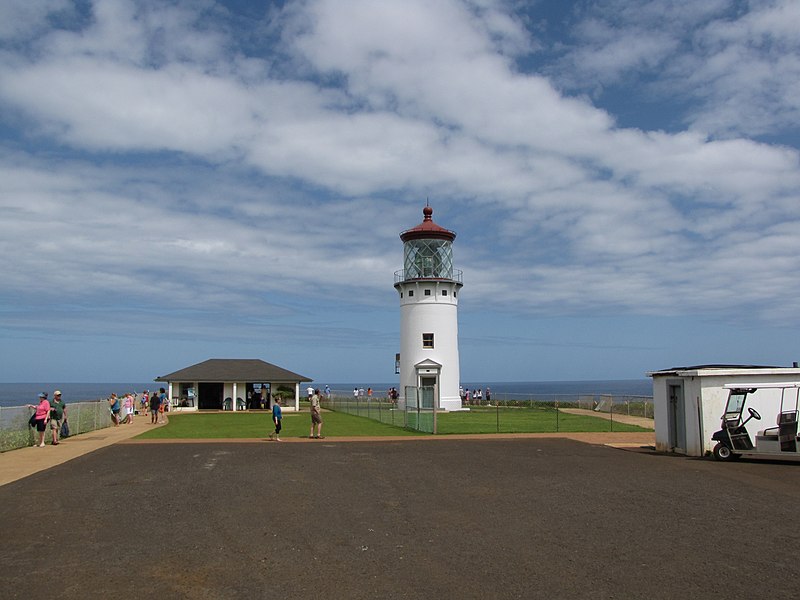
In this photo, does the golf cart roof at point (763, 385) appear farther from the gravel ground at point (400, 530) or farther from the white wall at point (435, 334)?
the white wall at point (435, 334)

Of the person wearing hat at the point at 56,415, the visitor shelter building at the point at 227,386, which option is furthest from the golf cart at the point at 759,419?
the visitor shelter building at the point at 227,386

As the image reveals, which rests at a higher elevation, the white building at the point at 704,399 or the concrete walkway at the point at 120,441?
the white building at the point at 704,399

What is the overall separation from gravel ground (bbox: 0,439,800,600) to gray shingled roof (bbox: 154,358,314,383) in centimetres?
3082

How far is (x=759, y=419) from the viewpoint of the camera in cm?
1747

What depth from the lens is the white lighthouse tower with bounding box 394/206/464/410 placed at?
45344 millimetres

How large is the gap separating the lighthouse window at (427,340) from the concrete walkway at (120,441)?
65.9 feet

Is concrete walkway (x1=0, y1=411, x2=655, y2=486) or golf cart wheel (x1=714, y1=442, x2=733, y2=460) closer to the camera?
concrete walkway (x1=0, y1=411, x2=655, y2=486)

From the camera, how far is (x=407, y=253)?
A: 47.3 metres

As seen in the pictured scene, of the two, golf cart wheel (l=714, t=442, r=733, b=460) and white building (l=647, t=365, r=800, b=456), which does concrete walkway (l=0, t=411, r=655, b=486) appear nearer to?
white building (l=647, t=365, r=800, b=456)

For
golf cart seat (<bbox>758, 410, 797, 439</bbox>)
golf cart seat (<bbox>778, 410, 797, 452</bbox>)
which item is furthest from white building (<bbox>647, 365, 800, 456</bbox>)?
golf cart seat (<bbox>778, 410, 797, 452</bbox>)

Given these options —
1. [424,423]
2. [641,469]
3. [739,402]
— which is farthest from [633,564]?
[424,423]

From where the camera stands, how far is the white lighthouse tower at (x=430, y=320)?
45.3 m

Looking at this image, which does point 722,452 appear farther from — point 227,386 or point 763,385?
point 227,386

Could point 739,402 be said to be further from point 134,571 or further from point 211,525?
point 134,571
